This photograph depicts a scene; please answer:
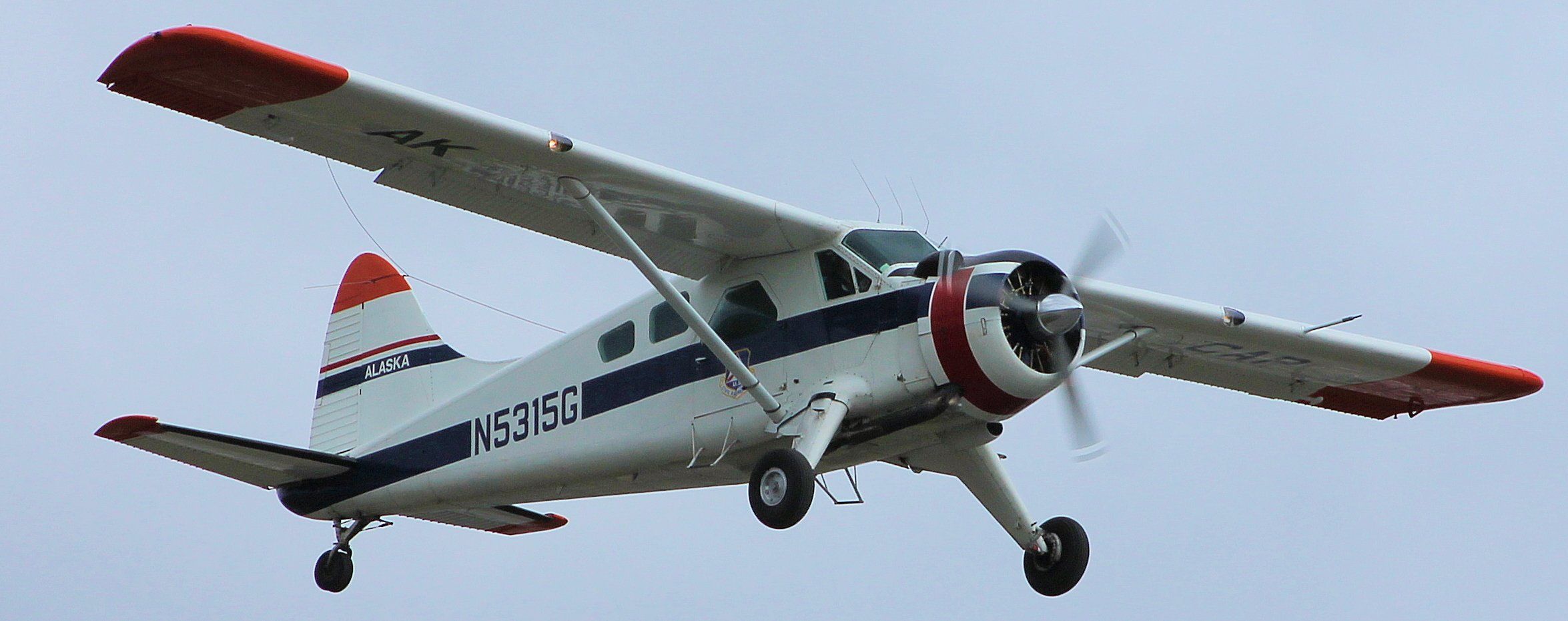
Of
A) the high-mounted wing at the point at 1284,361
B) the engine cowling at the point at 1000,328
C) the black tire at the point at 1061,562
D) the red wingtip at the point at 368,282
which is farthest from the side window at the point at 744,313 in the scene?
the red wingtip at the point at 368,282

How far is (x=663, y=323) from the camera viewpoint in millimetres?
14266

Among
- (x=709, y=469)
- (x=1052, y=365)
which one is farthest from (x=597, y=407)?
(x=1052, y=365)

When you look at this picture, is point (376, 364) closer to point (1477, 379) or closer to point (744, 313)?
point (744, 313)

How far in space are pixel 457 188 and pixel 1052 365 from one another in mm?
4307

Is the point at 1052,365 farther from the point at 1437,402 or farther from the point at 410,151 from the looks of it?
the point at 1437,402

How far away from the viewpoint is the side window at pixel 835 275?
13.2 meters

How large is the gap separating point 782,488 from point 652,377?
7.13 ft

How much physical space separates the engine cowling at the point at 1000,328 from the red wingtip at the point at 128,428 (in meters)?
6.19

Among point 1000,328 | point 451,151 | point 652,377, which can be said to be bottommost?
point 1000,328

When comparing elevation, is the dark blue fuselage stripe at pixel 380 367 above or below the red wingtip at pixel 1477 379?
above

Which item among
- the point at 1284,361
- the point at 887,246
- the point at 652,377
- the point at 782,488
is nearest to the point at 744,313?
the point at 652,377

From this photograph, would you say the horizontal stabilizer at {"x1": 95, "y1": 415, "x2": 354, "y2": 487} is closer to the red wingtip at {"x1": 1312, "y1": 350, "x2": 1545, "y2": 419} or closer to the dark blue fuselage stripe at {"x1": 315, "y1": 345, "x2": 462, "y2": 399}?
the dark blue fuselage stripe at {"x1": 315, "y1": 345, "x2": 462, "y2": 399}

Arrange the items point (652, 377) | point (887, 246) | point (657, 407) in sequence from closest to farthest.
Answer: point (887, 246)
point (657, 407)
point (652, 377)

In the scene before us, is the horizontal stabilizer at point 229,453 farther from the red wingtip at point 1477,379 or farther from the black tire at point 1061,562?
the red wingtip at point 1477,379
